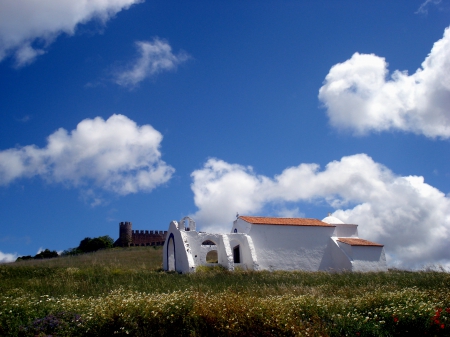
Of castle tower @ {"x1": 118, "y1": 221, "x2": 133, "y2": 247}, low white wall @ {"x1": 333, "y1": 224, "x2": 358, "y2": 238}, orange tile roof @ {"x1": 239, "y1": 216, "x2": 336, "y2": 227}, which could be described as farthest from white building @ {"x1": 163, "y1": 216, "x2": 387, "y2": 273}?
castle tower @ {"x1": 118, "y1": 221, "x2": 133, "y2": 247}

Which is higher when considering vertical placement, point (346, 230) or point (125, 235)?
point (125, 235)

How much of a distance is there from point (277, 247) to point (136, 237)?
3981 cm

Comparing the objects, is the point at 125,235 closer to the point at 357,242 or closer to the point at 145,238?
the point at 145,238

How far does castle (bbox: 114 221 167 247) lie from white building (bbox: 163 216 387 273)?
114 feet

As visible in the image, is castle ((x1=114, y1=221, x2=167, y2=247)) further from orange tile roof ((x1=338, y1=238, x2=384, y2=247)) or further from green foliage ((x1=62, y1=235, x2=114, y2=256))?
orange tile roof ((x1=338, y1=238, x2=384, y2=247))

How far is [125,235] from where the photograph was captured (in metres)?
60.4

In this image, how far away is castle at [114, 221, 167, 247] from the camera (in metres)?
60.5

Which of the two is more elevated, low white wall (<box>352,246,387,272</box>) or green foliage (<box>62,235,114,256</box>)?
green foliage (<box>62,235,114,256</box>)

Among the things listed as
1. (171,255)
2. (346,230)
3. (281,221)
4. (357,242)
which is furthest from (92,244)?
(357,242)

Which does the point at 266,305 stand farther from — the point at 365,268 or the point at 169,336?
the point at 365,268

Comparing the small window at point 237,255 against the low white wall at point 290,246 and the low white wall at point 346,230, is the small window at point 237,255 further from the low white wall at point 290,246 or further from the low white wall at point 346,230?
the low white wall at point 346,230

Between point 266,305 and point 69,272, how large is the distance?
16765 millimetres

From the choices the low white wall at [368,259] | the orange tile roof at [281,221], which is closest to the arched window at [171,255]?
the orange tile roof at [281,221]

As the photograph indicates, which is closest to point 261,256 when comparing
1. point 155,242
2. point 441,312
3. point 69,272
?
point 69,272
